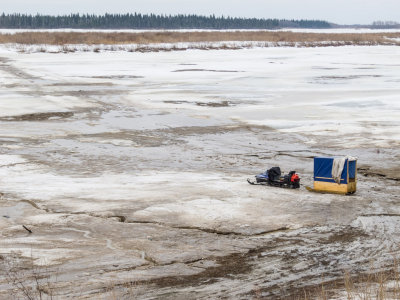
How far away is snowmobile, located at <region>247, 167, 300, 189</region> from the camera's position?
510 inches

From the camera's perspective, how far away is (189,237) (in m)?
9.86

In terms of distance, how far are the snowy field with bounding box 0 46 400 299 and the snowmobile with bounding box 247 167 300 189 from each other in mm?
223

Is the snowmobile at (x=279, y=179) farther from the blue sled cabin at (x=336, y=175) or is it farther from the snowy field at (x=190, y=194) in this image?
the blue sled cabin at (x=336, y=175)

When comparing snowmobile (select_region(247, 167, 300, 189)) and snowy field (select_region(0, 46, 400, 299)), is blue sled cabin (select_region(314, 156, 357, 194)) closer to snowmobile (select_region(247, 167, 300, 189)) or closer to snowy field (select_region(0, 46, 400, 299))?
snowy field (select_region(0, 46, 400, 299))

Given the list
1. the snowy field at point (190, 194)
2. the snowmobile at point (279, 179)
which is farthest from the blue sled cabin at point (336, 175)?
the snowmobile at point (279, 179)

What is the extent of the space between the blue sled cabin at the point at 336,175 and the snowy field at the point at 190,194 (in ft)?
0.83

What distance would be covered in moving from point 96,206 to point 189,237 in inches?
95.5

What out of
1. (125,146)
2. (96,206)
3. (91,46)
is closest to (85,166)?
(125,146)

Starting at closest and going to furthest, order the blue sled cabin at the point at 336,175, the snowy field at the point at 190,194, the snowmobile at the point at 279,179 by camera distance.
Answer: the snowy field at the point at 190,194
the blue sled cabin at the point at 336,175
the snowmobile at the point at 279,179

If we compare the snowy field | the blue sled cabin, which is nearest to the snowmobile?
the snowy field

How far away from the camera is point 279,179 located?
1310cm

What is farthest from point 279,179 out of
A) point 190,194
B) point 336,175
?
point 190,194

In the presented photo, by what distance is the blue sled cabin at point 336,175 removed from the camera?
12578 mm

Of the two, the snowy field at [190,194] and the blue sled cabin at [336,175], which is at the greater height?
the blue sled cabin at [336,175]
